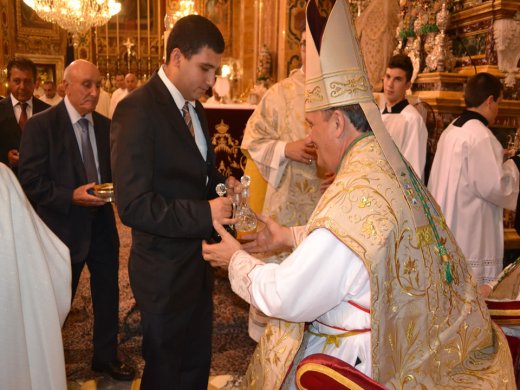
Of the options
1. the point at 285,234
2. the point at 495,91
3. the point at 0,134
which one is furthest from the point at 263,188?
the point at 0,134

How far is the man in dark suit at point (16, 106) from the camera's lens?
13.4 ft

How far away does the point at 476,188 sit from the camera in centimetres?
383

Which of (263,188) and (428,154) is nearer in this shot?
(263,188)

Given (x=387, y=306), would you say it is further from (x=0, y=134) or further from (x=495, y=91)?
(x=0, y=134)

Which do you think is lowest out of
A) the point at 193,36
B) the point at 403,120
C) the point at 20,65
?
the point at 403,120

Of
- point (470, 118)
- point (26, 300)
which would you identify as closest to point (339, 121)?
point (26, 300)

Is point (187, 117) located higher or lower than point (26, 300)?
higher

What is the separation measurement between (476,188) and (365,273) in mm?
2581

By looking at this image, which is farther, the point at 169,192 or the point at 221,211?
the point at 169,192

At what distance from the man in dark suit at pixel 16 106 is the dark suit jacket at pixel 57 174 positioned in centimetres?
121

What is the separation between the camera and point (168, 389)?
2355 mm

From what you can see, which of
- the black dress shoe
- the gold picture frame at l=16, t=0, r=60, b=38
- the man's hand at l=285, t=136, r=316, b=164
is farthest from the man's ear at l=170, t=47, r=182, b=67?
the gold picture frame at l=16, t=0, r=60, b=38

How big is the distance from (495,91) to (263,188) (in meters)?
1.81

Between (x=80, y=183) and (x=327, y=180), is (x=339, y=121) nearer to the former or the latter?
(x=327, y=180)
